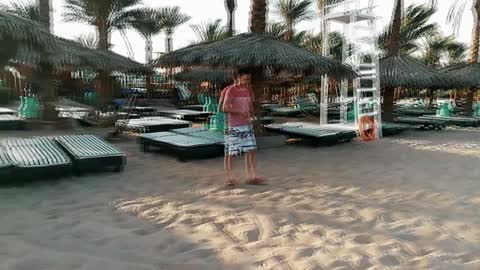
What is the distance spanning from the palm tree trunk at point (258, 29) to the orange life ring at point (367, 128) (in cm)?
290

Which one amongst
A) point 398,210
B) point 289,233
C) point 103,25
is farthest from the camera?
point 103,25

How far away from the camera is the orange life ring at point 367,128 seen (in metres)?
10.4

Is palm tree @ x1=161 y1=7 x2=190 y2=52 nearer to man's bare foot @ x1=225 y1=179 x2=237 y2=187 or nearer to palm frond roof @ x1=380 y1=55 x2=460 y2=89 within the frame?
palm frond roof @ x1=380 y1=55 x2=460 y2=89

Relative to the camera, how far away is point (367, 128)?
10.5 metres

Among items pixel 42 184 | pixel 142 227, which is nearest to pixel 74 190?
pixel 42 184

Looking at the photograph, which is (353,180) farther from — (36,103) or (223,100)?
(36,103)

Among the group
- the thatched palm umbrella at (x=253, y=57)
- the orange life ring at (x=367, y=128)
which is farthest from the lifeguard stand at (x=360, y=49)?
the thatched palm umbrella at (x=253, y=57)

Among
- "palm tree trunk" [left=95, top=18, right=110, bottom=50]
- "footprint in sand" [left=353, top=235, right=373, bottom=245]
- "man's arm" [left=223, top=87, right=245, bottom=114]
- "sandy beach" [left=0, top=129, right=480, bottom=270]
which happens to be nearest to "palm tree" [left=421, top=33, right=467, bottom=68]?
"palm tree trunk" [left=95, top=18, right=110, bottom=50]

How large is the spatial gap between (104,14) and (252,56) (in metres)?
10.6

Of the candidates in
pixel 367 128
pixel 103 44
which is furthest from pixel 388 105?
pixel 103 44

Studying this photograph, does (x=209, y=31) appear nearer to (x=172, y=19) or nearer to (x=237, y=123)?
(x=172, y=19)

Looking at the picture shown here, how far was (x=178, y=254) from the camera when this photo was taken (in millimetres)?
3205

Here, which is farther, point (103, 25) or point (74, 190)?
point (103, 25)

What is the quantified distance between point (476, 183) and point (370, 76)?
6294 millimetres
